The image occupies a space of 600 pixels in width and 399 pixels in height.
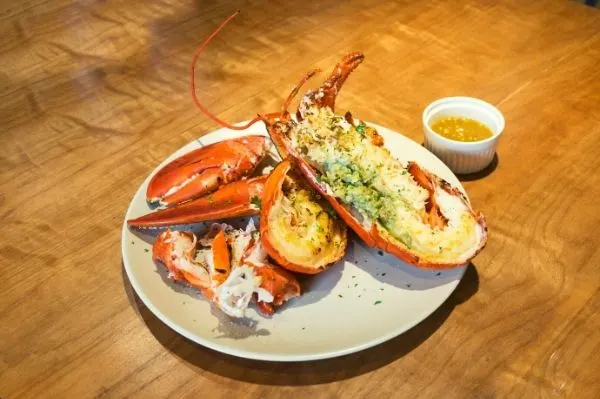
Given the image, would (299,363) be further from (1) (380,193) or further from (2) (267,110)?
(2) (267,110)

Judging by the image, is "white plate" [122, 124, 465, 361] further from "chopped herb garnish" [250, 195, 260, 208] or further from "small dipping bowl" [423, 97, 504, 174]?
"small dipping bowl" [423, 97, 504, 174]

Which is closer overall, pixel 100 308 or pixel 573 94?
pixel 100 308

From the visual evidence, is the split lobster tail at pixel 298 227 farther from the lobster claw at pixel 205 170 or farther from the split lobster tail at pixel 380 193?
the lobster claw at pixel 205 170

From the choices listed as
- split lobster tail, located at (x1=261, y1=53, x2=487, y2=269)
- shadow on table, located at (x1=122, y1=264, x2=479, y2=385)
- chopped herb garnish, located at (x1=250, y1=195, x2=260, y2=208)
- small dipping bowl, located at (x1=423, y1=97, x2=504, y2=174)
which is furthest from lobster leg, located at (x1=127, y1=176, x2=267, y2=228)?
small dipping bowl, located at (x1=423, y1=97, x2=504, y2=174)

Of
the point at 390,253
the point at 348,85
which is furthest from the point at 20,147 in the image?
the point at 390,253

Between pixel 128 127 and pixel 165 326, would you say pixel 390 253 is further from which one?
pixel 128 127

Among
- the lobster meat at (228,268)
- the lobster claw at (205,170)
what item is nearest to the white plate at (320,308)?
the lobster meat at (228,268)

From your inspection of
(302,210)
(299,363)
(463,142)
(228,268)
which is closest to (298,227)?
(302,210)
